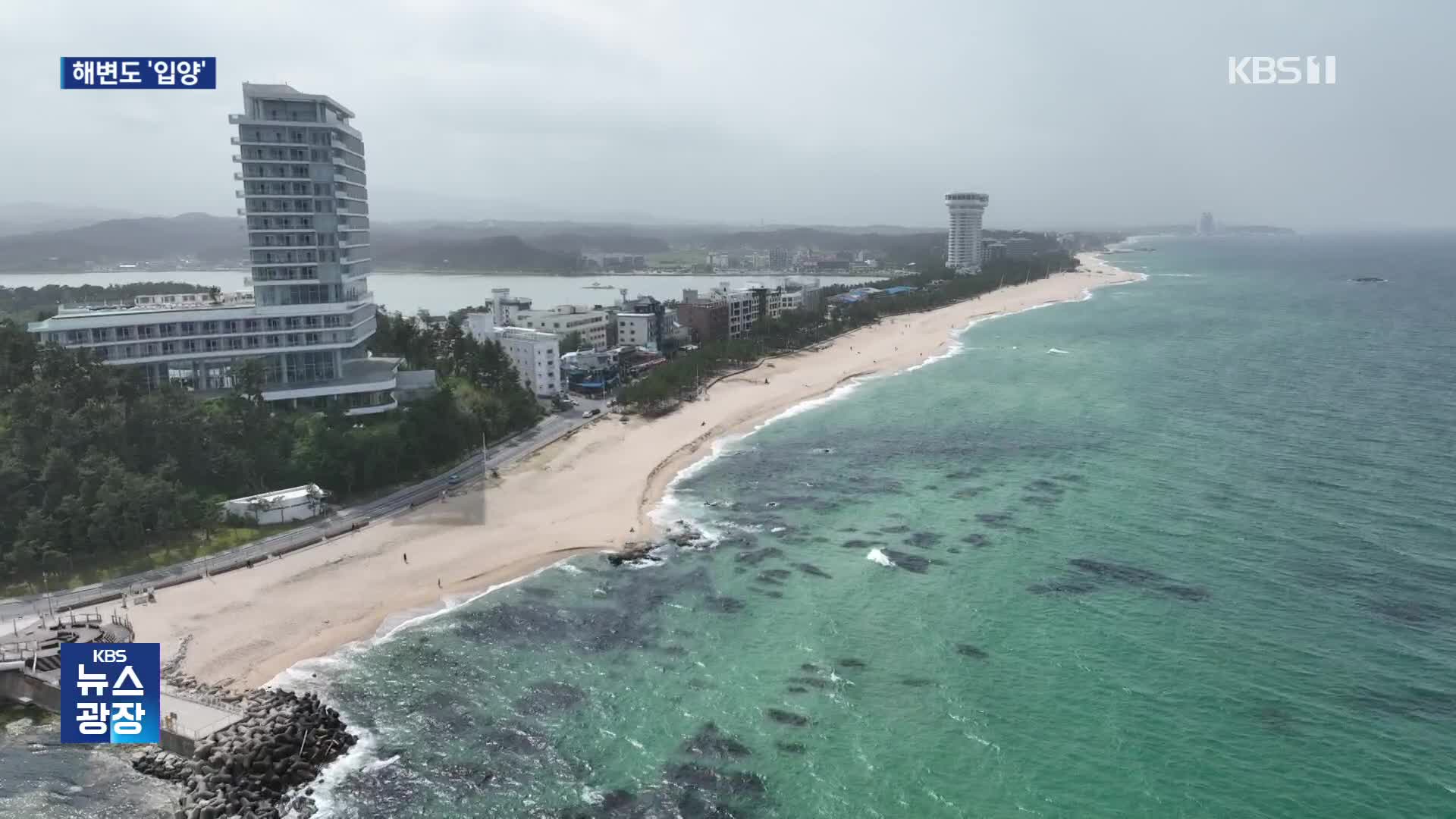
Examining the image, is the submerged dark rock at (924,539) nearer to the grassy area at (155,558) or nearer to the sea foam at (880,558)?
the sea foam at (880,558)

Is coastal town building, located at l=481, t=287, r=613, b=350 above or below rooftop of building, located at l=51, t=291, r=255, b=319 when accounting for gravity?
below

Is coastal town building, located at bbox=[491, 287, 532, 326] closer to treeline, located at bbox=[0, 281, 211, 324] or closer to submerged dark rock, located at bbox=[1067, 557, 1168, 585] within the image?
treeline, located at bbox=[0, 281, 211, 324]

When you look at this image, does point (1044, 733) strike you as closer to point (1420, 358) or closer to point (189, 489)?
point (189, 489)

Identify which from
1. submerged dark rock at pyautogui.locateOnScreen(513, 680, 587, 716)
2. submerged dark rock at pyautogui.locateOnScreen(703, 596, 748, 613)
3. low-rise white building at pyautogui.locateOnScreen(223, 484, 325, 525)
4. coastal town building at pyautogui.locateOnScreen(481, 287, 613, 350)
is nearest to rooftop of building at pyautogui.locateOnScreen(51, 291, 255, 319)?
low-rise white building at pyautogui.locateOnScreen(223, 484, 325, 525)

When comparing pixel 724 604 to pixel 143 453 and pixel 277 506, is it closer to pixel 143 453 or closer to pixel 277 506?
pixel 277 506

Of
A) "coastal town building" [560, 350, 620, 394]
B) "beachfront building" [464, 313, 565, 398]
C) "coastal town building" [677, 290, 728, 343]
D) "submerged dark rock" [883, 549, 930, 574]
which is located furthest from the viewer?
"coastal town building" [677, 290, 728, 343]

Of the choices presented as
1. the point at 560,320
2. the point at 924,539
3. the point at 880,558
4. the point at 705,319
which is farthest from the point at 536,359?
the point at 880,558
